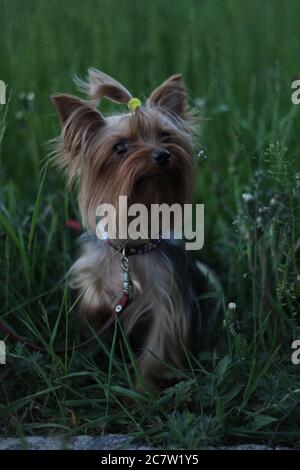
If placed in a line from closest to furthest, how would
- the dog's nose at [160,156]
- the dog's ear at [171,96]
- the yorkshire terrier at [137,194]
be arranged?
1. the dog's nose at [160,156]
2. the yorkshire terrier at [137,194]
3. the dog's ear at [171,96]

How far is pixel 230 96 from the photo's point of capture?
452 centimetres

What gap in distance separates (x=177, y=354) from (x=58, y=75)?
7.71ft

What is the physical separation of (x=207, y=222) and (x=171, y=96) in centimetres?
116

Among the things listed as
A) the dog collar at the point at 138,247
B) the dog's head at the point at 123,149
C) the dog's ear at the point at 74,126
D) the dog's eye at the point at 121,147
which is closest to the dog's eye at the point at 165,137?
the dog's head at the point at 123,149

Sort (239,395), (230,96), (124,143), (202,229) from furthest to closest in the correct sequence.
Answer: (230,96) → (202,229) → (124,143) → (239,395)

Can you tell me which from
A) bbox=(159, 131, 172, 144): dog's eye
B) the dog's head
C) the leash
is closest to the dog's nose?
the dog's head

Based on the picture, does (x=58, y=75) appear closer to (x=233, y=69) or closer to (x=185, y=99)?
(x=233, y=69)

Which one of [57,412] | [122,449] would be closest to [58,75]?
[57,412]

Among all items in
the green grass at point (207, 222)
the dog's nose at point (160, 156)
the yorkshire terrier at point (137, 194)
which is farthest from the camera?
the yorkshire terrier at point (137, 194)

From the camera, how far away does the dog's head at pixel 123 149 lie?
2857mm

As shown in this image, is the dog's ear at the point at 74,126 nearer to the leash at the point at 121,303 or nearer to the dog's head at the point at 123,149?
the dog's head at the point at 123,149

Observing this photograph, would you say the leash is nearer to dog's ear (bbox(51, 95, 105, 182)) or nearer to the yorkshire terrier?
the yorkshire terrier

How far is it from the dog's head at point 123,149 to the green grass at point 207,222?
0.18 metres

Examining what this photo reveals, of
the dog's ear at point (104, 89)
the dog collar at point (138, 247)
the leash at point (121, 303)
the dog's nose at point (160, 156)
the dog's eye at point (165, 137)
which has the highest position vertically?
the dog's ear at point (104, 89)
